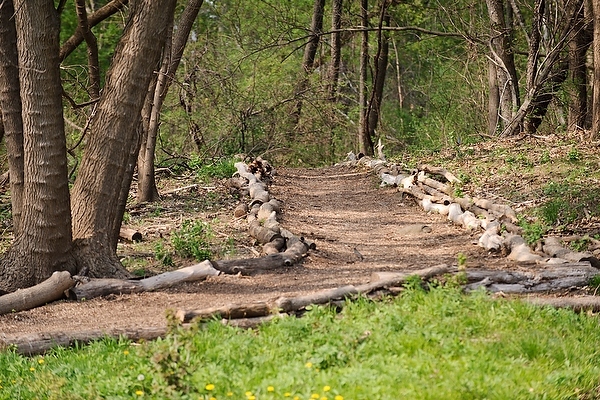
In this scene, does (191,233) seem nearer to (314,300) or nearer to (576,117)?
(314,300)

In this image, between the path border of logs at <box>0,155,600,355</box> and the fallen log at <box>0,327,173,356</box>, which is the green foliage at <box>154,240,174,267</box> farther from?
the fallen log at <box>0,327,173,356</box>

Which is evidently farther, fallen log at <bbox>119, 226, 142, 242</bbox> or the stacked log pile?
fallen log at <bbox>119, 226, 142, 242</bbox>

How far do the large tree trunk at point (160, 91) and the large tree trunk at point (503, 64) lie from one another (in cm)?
844

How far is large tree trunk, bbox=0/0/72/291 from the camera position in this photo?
7.02 m

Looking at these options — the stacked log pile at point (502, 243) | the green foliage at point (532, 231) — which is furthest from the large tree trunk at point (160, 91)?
the green foliage at point (532, 231)

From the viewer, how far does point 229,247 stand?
916 cm

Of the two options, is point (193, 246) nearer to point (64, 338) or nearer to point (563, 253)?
point (64, 338)

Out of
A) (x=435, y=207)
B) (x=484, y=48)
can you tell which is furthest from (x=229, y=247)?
(x=484, y=48)

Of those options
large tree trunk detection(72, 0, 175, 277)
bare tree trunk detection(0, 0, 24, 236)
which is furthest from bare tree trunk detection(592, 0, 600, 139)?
bare tree trunk detection(0, 0, 24, 236)

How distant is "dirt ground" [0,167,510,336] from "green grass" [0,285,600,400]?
2.42 feet

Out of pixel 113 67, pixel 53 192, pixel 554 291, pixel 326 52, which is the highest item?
pixel 326 52

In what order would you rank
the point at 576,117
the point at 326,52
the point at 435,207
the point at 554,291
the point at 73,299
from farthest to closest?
1. the point at 326,52
2. the point at 576,117
3. the point at 435,207
4. the point at 73,299
5. the point at 554,291

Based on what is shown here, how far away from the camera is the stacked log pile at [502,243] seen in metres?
6.09

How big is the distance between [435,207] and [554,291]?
4967 mm
